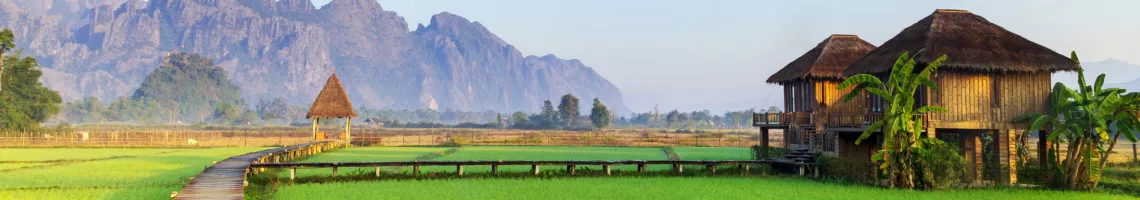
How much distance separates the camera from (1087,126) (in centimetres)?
2014

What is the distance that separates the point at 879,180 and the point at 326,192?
12025mm

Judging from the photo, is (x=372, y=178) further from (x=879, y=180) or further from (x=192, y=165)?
(x=879, y=180)

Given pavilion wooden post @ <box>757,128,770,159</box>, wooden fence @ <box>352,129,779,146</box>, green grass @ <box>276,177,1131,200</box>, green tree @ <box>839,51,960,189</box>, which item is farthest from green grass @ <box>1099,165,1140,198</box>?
wooden fence @ <box>352,129,779,146</box>

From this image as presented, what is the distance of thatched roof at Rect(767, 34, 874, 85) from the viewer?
2703cm

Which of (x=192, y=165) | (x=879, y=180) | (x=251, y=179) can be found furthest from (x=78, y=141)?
(x=879, y=180)

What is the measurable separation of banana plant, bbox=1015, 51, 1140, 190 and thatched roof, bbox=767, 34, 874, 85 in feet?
22.3

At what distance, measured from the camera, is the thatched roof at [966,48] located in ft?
69.4

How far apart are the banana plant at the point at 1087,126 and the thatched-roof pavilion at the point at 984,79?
0.76 meters

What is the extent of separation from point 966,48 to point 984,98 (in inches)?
50.1

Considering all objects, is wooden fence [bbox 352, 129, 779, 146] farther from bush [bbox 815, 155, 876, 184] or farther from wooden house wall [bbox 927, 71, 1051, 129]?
wooden house wall [bbox 927, 71, 1051, 129]

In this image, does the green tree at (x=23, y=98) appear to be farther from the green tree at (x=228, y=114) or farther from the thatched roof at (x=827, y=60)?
the green tree at (x=228, y=114)

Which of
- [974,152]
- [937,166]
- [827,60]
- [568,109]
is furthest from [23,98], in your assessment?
[568,109]

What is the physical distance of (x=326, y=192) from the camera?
741 inches

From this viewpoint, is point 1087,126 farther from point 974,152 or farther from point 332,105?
point 332,105
